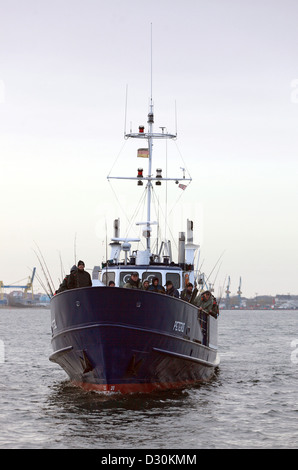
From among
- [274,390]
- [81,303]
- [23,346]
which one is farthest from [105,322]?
[23,346]

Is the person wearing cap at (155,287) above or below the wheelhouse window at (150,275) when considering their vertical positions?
below

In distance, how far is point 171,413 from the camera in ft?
57.6

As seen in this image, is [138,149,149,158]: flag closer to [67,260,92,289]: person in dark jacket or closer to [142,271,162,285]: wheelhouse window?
[142,271,162,285]: wheelhouse window

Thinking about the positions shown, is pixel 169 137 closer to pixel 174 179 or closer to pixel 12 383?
pixel 174 179

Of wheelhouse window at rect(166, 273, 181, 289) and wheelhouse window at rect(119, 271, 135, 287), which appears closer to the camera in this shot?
wheelhouse window at rect(119, 271, 135, 287)

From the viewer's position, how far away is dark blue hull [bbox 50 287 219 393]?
1805cm

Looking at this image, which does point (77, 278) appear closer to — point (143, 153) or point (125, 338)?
point (125, 338)

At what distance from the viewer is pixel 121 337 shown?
59.4 ft

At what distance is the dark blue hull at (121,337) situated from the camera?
59.2 ft

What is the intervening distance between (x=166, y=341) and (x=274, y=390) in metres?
5.56
